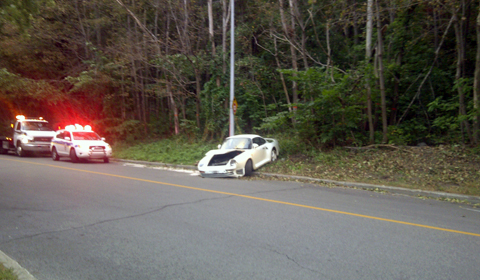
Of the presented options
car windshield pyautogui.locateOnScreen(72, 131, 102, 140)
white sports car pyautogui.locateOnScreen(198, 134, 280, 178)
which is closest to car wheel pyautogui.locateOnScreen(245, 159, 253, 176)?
white sports car pyautogui.locateOnScreen(198, 134, 280, 178)

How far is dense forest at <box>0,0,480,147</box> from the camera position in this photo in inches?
564

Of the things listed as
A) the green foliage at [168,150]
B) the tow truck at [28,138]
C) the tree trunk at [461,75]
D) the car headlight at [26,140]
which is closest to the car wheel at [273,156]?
the green foliage at [168,150]

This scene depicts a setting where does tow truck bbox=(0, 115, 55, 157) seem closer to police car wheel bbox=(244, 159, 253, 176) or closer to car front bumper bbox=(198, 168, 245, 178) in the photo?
car front bumper bbox=(198, 168, 245, 178)

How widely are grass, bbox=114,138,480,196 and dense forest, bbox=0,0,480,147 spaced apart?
852mm

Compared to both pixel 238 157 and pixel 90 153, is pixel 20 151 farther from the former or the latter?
pixel 238 157

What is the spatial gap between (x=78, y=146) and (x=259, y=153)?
356 inches

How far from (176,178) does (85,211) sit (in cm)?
514

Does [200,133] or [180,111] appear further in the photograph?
[180,111]

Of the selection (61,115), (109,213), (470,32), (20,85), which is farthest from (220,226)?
(61,115)

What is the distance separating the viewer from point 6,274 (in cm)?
396

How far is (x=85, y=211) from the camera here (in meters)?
7.43

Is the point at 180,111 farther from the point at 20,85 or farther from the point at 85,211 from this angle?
the point at 85,211

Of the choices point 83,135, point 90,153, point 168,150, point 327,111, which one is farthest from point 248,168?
point 83,135

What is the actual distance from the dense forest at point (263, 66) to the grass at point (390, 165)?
0.85 metres
